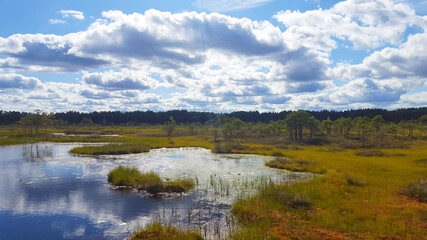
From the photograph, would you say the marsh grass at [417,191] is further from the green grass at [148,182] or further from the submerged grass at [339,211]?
the green grass at [148,182]

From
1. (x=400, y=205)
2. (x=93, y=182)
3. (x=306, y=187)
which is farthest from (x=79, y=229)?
(x=400, y=205)

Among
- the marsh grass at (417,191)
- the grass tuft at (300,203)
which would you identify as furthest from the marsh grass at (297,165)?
the grass tuft at (300,203)

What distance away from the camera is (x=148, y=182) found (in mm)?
23781

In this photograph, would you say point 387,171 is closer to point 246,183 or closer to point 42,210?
point 246,183

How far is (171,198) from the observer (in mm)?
20844

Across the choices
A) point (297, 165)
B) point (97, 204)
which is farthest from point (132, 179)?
point (297, 165)

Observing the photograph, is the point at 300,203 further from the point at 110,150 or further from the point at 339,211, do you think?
the point at 110,150

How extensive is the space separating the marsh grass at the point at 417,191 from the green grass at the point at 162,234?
16.0m

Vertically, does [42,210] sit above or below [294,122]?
below

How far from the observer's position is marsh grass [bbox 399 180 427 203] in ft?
61.0

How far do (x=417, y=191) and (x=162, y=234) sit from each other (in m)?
18.1

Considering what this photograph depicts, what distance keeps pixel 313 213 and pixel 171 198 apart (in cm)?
1039

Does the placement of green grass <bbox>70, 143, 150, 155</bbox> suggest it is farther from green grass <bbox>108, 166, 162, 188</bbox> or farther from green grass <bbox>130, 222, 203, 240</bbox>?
green grass <bbox>130, 222, 203, 240</bbox>

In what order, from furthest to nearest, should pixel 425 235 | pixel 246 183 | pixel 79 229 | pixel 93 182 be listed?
pixel 93 182, pixel 246 183, pixel 79 229, pixel 425 235
